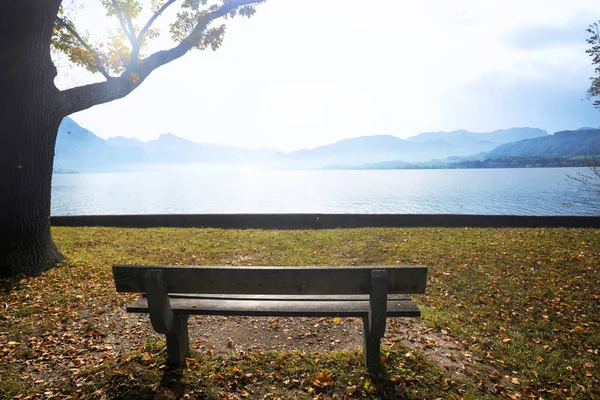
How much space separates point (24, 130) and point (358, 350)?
7.44m

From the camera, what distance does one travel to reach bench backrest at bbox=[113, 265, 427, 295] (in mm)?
2846

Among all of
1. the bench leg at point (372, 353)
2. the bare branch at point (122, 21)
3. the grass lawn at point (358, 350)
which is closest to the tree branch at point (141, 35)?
the bare branch at point (122, 21)

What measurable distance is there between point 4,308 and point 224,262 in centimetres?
414

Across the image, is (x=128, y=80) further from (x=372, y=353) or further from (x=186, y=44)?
(x=372, y=353)

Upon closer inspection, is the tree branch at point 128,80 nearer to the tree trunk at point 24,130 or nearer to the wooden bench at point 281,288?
the tree trunk at point 24,130

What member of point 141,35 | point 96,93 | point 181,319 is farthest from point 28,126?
point 181,319

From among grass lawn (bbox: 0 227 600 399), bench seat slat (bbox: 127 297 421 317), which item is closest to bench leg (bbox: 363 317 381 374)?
grass lawn (bbox: 0 227 600 399)

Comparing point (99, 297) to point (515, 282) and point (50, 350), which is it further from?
point (515, 282)

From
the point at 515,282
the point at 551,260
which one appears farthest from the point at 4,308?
the point at 551,260

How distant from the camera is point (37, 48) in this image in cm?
629

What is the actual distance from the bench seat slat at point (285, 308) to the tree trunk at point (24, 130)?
482cm

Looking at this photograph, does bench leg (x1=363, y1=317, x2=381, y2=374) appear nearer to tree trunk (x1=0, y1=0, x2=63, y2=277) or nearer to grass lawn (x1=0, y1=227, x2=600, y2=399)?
grass lawn (x1=0, y1=227, x2=600, y2=399)

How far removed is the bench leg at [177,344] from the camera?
335 cm

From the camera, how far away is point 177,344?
3.38 m
